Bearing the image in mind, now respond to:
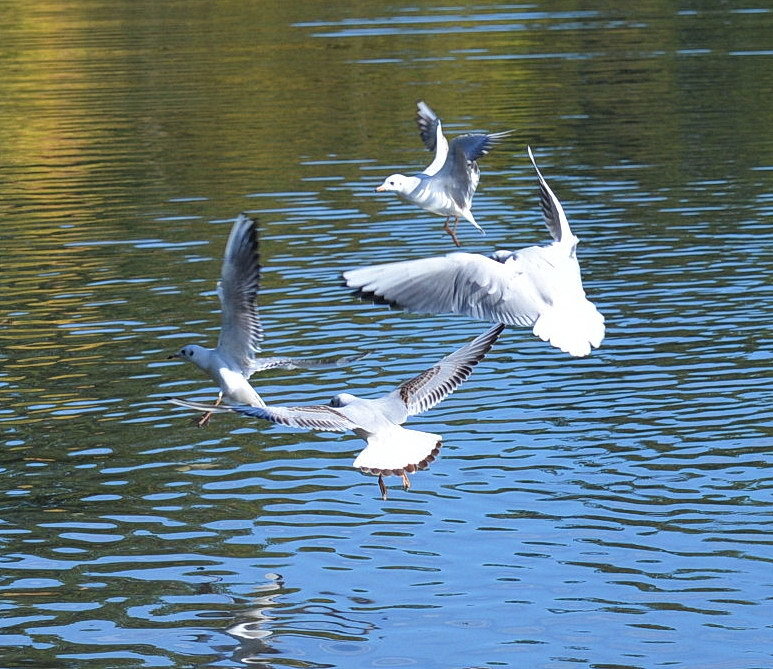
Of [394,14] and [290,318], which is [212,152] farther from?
[394,14]

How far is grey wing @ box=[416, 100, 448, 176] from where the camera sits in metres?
17.1

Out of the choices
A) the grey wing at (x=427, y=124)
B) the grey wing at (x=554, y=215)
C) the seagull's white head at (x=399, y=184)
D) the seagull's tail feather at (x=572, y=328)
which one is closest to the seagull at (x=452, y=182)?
the seagull's white head at (x=399, y=184)

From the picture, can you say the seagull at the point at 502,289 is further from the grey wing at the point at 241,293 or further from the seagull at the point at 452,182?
the seagull at the point at 452,182

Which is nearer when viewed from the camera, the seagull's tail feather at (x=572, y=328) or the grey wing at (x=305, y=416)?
the grey wing at (x=305, y=416)

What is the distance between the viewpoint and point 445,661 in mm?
8859

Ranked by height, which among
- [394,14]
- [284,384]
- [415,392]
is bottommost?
[415,392]

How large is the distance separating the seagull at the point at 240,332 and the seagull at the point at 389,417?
0.67 m

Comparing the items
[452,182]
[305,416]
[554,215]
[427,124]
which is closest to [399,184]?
[452,182]

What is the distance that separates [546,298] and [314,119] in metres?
23.0

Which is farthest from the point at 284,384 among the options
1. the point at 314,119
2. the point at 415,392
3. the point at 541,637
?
the point at 314,119

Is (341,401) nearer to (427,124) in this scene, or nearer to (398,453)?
(398,453)

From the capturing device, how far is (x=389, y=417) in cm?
1066

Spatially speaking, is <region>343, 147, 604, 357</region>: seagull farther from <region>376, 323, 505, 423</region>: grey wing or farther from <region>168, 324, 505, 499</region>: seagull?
<region>168, 324, 505, 499</region>: seagull

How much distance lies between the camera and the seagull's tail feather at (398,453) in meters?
10.0
